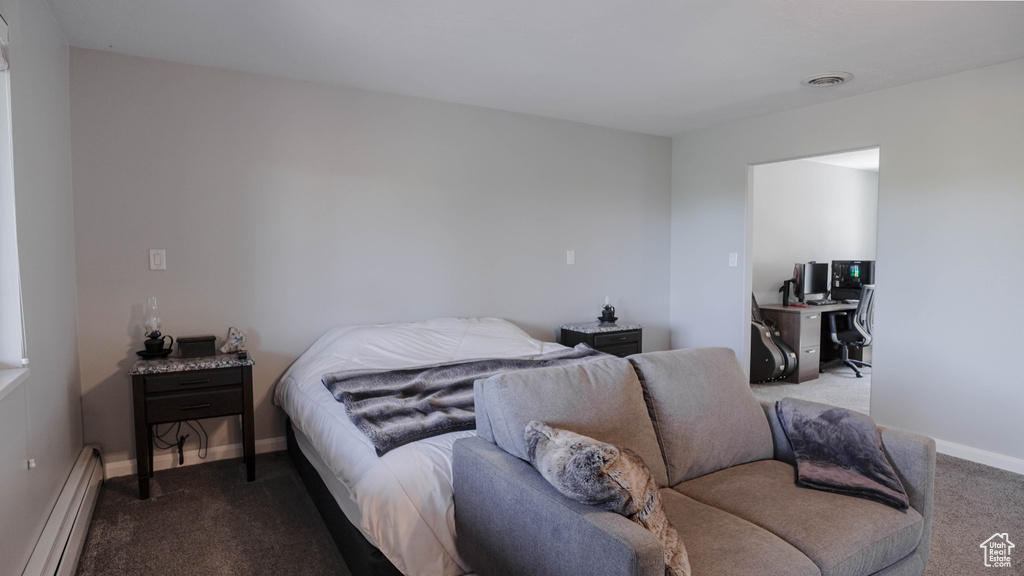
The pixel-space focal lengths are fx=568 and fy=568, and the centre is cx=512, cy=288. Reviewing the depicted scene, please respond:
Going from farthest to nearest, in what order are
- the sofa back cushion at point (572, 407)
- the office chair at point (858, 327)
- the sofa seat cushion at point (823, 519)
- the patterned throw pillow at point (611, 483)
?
the office chair at point (858, 327), the sofa back cushion at point (572, 407), the sofa seat cushion at point (823, 519), the patterned throw pillow at point (611, 483)

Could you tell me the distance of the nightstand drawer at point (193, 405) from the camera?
2.81 m

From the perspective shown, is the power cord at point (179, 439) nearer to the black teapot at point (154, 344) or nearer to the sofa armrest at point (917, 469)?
the black teapot at point (154, 344)

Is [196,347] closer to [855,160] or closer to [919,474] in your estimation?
[919,474]

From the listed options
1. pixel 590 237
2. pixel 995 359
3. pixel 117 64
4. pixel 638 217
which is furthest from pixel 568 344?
pixel 117 64

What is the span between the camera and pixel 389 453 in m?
2.01

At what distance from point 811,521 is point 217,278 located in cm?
315

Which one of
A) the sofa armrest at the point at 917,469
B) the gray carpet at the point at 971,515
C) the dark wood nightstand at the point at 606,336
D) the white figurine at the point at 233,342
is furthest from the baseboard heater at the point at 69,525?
the gray carpet at the point at 971,515

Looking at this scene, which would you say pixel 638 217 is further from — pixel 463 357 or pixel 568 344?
pixel 463 357

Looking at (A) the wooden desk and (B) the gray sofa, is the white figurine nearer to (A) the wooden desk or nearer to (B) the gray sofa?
(B) the gray sofa

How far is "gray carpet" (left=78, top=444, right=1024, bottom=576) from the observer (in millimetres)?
2238

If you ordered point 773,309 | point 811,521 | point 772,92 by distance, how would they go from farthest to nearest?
point 773,309 < point 772,92 < point 811,521

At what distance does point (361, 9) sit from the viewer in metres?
2.51

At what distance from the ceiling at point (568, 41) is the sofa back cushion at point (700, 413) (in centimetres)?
155

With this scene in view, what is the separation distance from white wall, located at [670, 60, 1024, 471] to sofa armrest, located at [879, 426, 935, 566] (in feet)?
6.52
